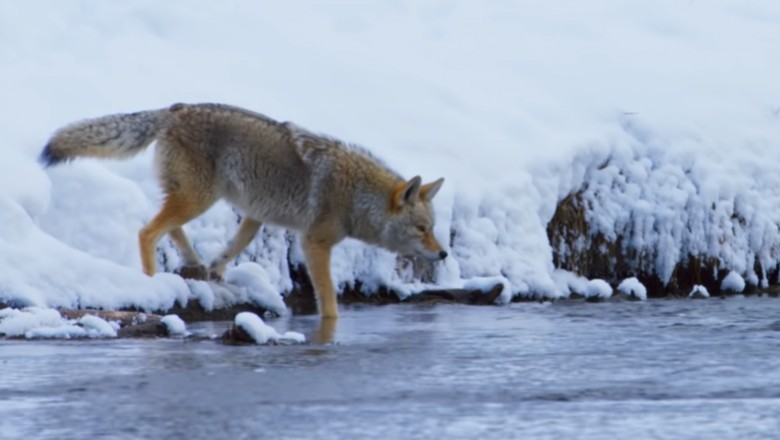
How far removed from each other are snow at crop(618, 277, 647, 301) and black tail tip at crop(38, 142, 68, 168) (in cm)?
425

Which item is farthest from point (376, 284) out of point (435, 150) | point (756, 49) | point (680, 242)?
point (756, 49)

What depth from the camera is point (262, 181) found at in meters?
10.8

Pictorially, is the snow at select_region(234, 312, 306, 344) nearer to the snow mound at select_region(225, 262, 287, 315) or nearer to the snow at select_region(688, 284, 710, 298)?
the snow mound at select_region(225, 262, 287, 315)

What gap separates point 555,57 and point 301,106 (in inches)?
137

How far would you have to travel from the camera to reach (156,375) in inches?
274

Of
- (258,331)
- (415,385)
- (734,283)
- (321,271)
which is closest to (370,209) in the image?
(321,271)

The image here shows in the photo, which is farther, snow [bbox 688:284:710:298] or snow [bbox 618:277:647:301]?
snow [bbox 688:284:710:298]

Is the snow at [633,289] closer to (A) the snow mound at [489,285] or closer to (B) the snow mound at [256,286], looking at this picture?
(A) the snow mound at [489,285]

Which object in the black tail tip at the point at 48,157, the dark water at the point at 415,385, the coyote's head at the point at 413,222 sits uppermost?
the black tail tip at the point at 48,157

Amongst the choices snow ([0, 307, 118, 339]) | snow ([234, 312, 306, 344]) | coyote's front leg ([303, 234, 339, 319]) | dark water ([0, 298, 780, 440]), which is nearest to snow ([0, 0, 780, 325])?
coyote's front leg ([303, 234, 339, 319])

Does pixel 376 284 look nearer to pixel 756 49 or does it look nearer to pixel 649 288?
pixel 649 288

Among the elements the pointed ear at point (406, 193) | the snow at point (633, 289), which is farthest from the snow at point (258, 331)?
the snow at point (633, 289)

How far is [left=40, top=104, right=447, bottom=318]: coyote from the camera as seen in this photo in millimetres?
10469

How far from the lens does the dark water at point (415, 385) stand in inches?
228
